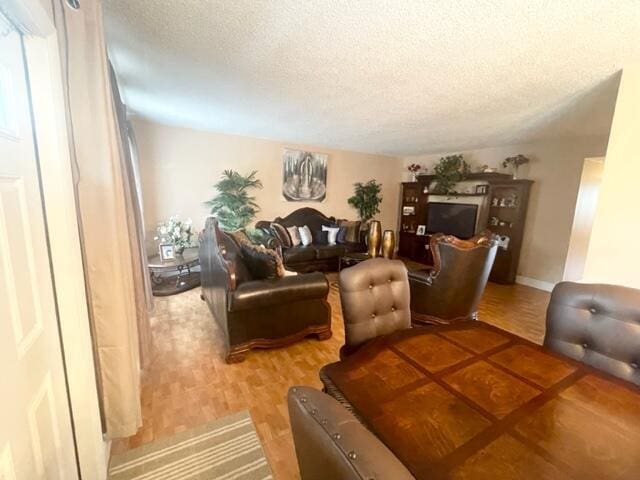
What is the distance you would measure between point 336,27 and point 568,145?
4209 millimetres

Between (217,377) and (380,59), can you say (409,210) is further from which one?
(217,377)

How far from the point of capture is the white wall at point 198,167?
4.19 metres

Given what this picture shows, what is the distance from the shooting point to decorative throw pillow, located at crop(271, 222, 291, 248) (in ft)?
15.1

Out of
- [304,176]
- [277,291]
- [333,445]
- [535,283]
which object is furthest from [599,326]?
[304,176]

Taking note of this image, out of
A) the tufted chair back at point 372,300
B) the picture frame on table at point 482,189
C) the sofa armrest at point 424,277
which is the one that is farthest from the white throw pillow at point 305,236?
the tufted chair back at point 372,300

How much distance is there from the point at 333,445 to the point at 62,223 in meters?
1.25

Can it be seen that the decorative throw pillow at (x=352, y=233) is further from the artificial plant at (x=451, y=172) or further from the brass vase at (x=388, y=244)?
the brass vase at (x=388, y=244)

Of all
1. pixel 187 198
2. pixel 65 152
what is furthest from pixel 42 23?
pixel 187 198

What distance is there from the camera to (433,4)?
137 cm

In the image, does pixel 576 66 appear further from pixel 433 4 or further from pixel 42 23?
pixel 42 23

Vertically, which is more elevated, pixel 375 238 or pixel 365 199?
pixel 365 199

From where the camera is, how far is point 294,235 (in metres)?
4.82

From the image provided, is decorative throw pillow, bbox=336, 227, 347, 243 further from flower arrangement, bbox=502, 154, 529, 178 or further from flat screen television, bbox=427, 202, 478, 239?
flower arrangement, bbox=502, 154, 529, 178

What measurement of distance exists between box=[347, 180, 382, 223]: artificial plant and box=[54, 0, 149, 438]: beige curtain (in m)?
4.87
